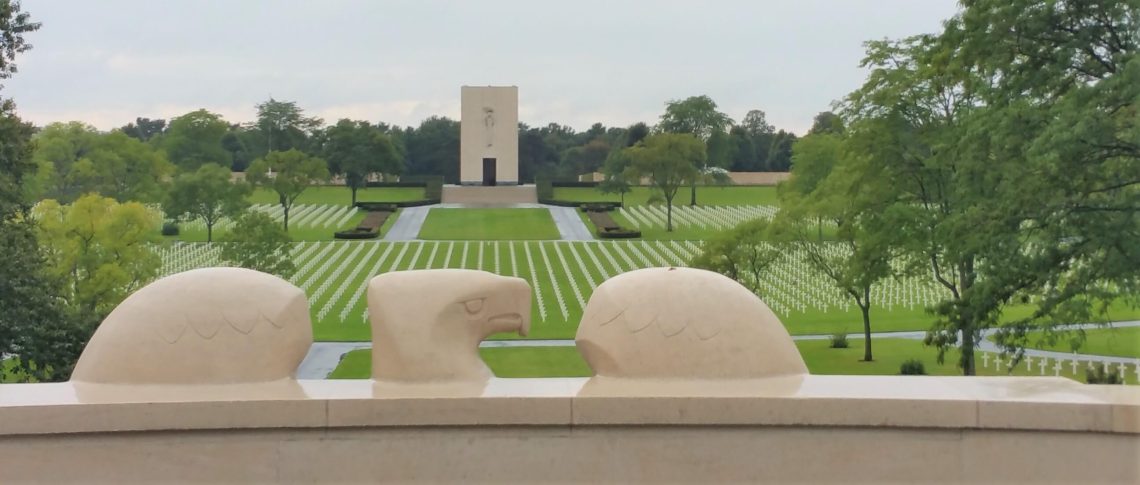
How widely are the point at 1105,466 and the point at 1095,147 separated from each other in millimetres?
8233

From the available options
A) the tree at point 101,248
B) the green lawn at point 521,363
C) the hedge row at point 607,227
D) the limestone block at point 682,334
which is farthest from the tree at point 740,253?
the limestone block at point 682,334

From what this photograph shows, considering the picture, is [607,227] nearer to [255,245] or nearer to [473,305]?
[255,245]

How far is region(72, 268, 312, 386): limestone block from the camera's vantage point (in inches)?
230

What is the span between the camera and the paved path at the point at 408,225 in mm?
36344

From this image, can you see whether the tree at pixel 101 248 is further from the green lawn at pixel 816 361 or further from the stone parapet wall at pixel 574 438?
the stone parapet wall at pixel 574 438

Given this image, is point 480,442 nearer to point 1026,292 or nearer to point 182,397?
point 182,397

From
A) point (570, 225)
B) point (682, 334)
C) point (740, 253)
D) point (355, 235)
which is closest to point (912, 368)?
point (740, 253)

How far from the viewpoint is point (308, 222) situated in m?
39.3

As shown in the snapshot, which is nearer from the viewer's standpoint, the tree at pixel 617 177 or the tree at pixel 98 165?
the tree at pixel 98 165

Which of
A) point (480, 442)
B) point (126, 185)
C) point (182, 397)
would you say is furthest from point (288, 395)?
point (126, 185)

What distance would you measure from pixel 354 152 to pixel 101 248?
21.6m

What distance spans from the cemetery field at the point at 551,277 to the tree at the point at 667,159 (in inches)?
146

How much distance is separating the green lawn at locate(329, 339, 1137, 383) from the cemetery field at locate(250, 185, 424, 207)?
23.6m

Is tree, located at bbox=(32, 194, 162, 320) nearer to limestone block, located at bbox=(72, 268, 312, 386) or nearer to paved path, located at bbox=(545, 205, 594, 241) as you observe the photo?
paved path, located at bbox=(545, 205, 594, 241)
